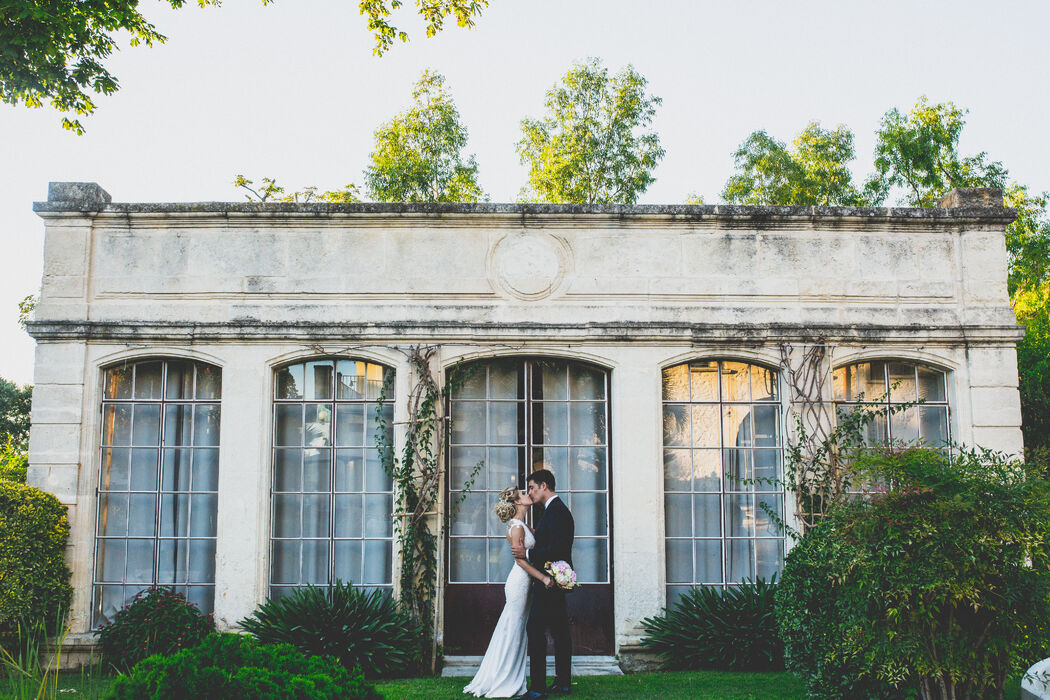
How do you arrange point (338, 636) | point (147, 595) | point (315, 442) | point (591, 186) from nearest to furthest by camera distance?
point (338, 636) < point (147, 595) < point (315, 442) < point (591, 186)

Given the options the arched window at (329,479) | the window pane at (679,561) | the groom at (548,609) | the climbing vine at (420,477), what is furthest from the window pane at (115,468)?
the window pane at (679,561)

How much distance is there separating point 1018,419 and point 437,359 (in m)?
6.19

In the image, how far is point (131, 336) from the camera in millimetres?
9109

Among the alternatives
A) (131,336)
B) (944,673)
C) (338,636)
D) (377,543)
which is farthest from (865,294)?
(131,336)

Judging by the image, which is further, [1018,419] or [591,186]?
[591,186]

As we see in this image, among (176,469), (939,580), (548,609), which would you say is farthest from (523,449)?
(939,580)

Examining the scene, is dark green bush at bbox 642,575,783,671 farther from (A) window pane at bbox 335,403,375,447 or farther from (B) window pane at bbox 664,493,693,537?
(A) window pane at bbox 335,403,375,447

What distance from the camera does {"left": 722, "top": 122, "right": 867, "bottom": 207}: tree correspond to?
2445 centimetres

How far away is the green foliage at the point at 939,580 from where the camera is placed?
5.85 metres

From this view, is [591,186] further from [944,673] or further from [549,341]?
[944,673]

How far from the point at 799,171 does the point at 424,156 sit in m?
10.4

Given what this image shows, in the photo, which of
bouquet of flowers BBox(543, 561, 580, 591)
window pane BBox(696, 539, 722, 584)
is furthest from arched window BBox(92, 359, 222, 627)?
window pane BBox(696, 539, 722, 584)

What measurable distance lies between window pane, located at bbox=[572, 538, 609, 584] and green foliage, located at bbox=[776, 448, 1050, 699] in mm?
3102

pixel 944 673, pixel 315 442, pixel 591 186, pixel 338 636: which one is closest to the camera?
pixel 944 673
